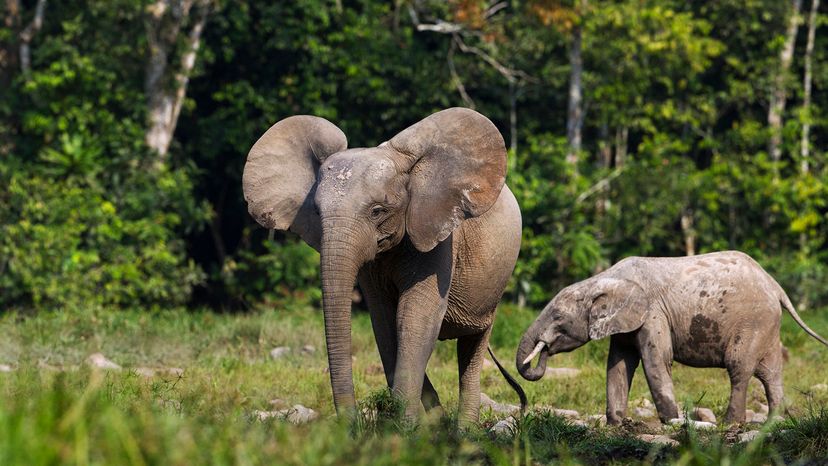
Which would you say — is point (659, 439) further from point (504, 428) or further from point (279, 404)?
point (279, 404)

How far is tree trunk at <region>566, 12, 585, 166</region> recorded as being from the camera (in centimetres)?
1856

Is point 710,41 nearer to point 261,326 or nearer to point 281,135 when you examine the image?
point 261,326

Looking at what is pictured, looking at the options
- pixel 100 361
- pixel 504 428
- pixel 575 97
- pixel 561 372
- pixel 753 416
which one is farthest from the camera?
pixel 575 97

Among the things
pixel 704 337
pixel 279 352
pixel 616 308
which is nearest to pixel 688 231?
pixel 279 352

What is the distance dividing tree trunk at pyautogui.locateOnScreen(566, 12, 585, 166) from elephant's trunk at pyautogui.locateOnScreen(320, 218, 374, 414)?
1267 cm

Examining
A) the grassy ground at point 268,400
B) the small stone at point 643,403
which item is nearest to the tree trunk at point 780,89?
the grassy ground at point 268,400

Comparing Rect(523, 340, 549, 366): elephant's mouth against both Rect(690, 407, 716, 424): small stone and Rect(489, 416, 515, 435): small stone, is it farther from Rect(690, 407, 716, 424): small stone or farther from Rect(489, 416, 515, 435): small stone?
Rect(489, 416, 515, 435): small stone

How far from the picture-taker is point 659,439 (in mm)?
6152

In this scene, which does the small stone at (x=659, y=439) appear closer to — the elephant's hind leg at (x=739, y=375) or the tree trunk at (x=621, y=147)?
the elephant's hind leg at (x=739, y=375)

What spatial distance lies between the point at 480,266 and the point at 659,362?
5.15 feet

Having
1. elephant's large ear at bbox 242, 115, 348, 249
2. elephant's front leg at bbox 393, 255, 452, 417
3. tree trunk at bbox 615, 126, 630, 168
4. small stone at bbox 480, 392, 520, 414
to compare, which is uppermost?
elephant's large ear at bbox 242, 115, 348, 249

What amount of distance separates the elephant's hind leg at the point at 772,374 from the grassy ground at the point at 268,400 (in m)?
0.18

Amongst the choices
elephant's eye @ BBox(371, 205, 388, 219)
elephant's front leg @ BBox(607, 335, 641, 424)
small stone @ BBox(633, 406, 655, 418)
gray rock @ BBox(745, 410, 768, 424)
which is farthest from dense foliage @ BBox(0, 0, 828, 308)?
elephant's eye @ BBox(371, 205, 388, 219)

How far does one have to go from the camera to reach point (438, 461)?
3953 millimetres
